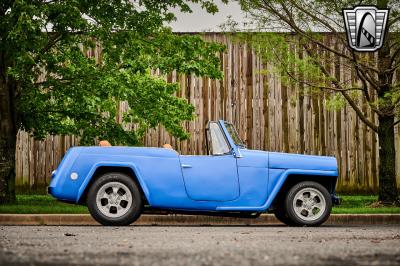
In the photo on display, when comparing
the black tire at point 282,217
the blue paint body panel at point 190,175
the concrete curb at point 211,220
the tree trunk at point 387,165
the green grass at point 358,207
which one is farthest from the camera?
the tree trunk at point 387,165

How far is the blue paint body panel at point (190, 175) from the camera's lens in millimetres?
11180

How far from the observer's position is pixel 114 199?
11195 mm

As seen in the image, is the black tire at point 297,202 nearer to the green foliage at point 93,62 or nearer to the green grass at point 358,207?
the green grass at point 358,207

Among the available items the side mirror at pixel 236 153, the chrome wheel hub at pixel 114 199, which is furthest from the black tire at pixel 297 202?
the chrome wheel hub at pixel 114 199

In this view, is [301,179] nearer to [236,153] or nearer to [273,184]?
[273,184]

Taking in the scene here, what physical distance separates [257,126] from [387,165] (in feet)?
11.3

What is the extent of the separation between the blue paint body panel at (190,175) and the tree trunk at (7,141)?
3955 millimetres

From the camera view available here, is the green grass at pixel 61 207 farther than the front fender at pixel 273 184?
Yes

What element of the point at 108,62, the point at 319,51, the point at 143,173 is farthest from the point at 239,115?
the point at 143,173

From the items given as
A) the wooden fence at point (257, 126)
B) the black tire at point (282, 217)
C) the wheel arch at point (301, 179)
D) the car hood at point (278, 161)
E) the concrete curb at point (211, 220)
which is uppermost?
the wooden fence at point (257, 126)

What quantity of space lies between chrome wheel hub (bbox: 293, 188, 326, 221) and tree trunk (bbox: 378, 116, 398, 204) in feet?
15.0

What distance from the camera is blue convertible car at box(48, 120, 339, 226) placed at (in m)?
11.1

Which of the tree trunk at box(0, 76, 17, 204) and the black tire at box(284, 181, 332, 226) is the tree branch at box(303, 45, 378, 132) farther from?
the tree trunk at box(0, 76, 17, 204)

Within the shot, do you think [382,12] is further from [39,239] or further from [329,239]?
[39,239]
